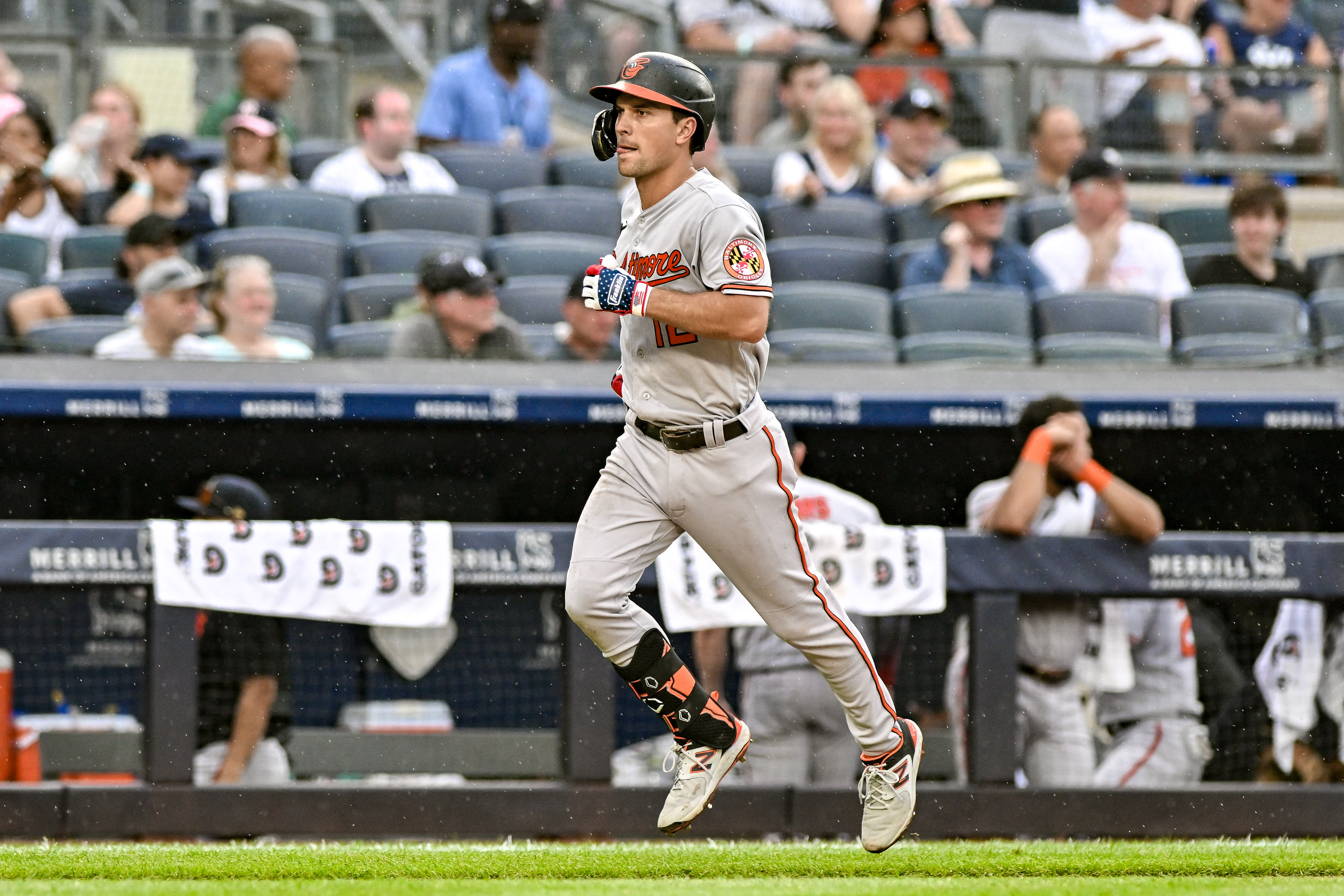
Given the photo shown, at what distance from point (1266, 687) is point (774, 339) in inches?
92.1

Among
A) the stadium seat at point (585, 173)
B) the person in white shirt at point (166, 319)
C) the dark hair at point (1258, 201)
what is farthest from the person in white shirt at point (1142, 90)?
the person in white shirt at point (166, 319)

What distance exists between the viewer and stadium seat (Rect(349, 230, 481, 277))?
7.08 metres

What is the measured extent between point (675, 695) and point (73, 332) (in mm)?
3560

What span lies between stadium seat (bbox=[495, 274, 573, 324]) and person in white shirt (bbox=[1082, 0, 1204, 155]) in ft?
11.4

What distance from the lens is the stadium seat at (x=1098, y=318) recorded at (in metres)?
6.96

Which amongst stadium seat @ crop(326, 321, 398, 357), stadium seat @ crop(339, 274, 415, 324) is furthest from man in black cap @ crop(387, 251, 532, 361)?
stadium seat @ crop(339, 274, 415, 324)

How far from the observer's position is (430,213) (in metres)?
7.52

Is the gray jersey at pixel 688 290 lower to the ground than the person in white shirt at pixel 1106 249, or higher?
lower

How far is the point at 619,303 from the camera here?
137 inches

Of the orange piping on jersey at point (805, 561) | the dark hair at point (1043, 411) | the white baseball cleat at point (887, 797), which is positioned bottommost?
the white baseball cleat at point (887, 797)

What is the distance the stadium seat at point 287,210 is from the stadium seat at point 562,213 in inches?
30.2

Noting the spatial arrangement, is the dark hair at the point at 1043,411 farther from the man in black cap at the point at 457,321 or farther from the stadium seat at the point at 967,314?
the man in black cap at the point at 457,321

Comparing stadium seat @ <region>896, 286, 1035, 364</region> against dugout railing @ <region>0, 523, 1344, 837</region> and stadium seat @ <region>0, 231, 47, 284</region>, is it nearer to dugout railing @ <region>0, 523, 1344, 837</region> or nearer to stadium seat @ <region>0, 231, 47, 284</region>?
dugout railing @ <region>0, 523, 1344, 837</region>

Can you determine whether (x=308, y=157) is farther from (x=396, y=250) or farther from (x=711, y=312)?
(x=711, y=312)
